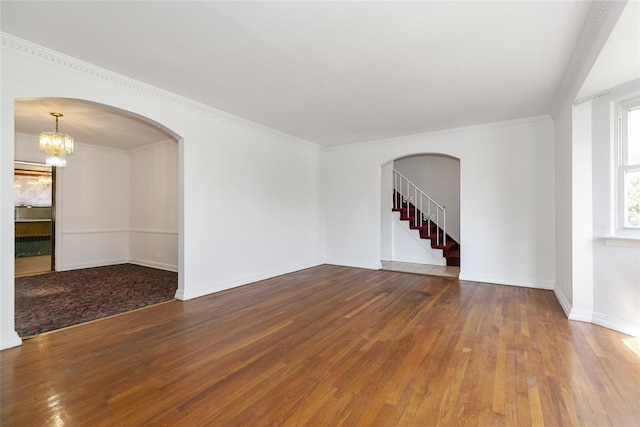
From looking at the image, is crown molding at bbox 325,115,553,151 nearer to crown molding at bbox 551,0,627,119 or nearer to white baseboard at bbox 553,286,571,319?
crown molding at bbox 551,0,627,119

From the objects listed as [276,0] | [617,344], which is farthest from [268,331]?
[617,344]

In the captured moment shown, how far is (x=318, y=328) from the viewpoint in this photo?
10.9 ft

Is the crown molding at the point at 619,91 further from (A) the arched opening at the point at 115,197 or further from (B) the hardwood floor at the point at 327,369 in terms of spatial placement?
(A) the arched opening at the point at 115,197

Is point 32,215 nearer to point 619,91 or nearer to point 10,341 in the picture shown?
point 10,341

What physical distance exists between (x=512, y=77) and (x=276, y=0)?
2995 millimetres

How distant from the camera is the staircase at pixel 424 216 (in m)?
7.10

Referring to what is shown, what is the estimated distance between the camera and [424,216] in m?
8.11

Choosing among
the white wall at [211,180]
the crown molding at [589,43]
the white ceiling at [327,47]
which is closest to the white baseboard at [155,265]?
the white wall at [211,180]

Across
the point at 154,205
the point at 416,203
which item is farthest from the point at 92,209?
the point at 416,203

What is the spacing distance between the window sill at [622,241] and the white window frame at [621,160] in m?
0.11

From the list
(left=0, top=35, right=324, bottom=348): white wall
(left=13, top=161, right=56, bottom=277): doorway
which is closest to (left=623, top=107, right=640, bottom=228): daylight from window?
(left=0, top=35, right=324, bottom=348): white wall

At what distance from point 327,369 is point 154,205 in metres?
6.37

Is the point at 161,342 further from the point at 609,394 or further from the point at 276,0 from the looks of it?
the point at 609,394

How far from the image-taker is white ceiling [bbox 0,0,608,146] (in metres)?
2.44
